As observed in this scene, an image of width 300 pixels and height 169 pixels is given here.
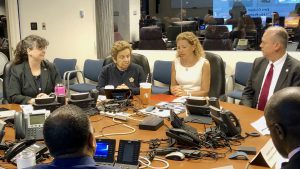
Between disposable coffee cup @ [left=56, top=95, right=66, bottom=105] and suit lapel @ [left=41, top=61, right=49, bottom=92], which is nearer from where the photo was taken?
disposable coffee cup @ [left=56, top=95, right=66, bottom=105]

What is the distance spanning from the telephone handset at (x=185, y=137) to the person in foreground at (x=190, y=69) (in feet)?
5.12

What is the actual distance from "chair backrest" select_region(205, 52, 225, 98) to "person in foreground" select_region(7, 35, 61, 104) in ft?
5.54

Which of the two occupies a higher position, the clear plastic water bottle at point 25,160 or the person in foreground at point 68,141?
the person in foreground at point 68,141

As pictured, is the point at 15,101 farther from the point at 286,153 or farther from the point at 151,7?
the point at 151,7

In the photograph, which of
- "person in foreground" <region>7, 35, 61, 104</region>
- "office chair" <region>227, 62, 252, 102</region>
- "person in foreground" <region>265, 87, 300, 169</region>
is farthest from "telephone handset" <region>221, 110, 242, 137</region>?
"office chair" <region>227, 62, 252, 102</region>

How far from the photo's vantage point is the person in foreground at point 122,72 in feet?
12.2

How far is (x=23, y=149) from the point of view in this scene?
2053 millimetres

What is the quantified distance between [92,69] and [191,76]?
2284 millimetres

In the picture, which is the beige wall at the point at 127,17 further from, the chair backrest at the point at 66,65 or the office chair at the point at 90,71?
the office chair at the point at 90,71

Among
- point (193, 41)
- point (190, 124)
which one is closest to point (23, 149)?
point (190, 124)

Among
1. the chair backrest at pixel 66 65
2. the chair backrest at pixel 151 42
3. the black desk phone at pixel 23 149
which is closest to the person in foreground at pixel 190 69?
the black desk phone at pixel 23 149

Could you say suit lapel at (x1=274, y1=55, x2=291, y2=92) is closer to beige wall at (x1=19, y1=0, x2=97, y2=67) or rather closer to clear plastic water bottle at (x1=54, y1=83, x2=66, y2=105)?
clear plastic water bottle at (x1=54, y1=83, x2=66, y2=105)

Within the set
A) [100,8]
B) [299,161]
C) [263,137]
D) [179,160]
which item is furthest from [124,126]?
[100,8]

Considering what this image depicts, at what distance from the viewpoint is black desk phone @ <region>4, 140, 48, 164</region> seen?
1.98m
